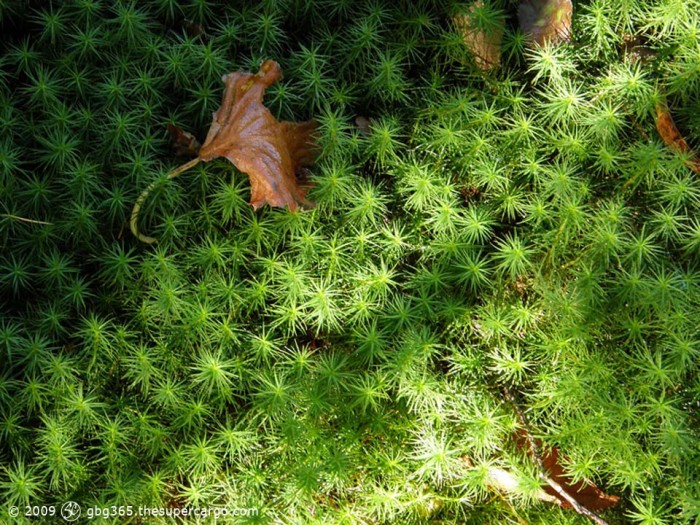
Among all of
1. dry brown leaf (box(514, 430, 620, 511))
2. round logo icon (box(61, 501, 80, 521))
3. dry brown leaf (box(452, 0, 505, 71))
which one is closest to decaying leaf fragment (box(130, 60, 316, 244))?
dry brown leaf (box(452, 0, 505, 71))

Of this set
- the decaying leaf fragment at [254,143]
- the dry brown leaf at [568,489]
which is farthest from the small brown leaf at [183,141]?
the dry brown leaf at [568,489]

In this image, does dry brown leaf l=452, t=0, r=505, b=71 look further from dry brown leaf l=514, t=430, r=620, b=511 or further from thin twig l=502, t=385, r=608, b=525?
dry brown leaf l=514, t=430, r=620, b=511

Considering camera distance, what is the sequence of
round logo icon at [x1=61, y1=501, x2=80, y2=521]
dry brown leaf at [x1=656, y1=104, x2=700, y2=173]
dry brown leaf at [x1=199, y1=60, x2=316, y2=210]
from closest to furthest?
round logo icon at [x1=61, y1=501, x2=80, y2=521] < dry brown leaf at [x1=199, y1=60, x2=316, y2=210] < dry brown leaf at [x1=656, y1=104, x2=700, y2=173]

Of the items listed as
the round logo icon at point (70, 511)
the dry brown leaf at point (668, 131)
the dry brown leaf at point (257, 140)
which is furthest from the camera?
the dry brown leaf at point (668, 131)

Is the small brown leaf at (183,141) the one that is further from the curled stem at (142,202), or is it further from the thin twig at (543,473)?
the thin twig at (543,473)

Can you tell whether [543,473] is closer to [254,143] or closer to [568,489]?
[568,489]

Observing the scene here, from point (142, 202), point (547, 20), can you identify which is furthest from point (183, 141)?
point (547, 20)

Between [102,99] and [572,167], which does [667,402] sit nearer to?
[572,167]
